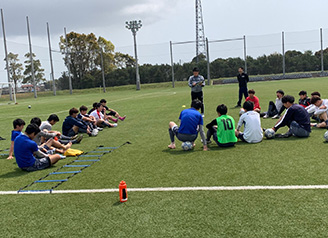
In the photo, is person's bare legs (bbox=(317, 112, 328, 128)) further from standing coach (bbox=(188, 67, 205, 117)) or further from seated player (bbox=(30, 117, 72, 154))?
seated player (bbox=(30, 117, 72, 154))

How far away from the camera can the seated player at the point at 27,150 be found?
6965 mm

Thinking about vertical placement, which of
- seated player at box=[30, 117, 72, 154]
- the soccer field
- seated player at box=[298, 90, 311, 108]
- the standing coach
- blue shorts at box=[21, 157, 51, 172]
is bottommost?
the soccer field

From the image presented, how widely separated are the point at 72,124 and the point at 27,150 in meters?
3.96

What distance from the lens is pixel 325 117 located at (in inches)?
404

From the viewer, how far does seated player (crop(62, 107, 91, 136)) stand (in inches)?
426

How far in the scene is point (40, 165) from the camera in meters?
7.30

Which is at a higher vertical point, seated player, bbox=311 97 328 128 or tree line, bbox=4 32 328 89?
tree line, bbox=4 32 328 89

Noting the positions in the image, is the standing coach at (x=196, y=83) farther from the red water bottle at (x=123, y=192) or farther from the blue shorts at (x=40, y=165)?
the red water bottle at (x=123, y=192)

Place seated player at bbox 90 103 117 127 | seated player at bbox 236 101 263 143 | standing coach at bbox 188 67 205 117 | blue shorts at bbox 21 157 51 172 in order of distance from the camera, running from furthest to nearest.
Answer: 1. standing coach at bbox 188 67 205 117
2. seated player at bbox 90 103 117 127
3. seated player at bbox 236 101 263 143
4. blue shorts at bbox 21 157 51 172

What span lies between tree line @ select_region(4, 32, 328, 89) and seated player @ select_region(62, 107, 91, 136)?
49.1m

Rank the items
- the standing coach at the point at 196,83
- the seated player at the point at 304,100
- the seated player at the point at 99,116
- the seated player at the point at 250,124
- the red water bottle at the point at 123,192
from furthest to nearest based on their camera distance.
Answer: the standing coach at the point at 196,83
the seated player at the point at 99,116
the seated player at the point at 304,100
the seated player at the point at 250,124
the red water bottle at the point at 123,192

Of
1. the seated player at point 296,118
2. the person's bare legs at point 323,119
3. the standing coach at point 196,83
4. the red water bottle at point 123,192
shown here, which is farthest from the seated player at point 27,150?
the standing coach at point 196,83

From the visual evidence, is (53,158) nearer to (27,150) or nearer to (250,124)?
(27,150)

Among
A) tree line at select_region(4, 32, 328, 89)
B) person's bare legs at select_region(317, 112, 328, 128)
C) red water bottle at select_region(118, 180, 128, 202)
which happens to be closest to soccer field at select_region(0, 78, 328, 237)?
red water bottle at select_region(118, 180, 128, 202)
